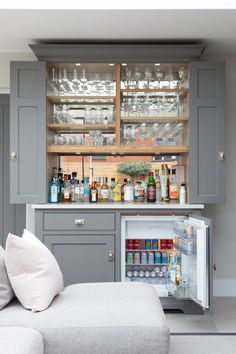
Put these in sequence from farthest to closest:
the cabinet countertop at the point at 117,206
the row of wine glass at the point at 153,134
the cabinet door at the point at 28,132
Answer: the row of wine glass at the point at 153,134 < the cabinet door at the point at 28,132 < the cabinet countertop at the point at 117,206

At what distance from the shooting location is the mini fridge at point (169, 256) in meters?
3.93

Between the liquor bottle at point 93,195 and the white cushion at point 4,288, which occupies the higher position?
the liquor bottle at point 93,195

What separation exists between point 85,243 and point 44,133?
110cm

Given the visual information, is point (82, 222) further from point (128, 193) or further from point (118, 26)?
point (118, 26)

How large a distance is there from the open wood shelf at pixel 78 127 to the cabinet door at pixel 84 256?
106 cm

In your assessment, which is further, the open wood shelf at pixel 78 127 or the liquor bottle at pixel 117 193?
the liquor bottle at pixel 117 193

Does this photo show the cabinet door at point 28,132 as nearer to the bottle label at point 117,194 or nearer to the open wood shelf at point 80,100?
the open wood shelf at point 80,100

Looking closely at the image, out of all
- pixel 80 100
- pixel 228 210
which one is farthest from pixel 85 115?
pixel 228 210

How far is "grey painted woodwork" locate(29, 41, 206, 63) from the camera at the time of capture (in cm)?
453

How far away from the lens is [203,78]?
457 centimetres

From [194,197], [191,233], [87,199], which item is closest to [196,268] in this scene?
[191,233]

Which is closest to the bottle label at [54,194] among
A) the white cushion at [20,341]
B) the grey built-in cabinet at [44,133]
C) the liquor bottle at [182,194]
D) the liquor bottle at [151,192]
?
the grey built-in cabinet at [44,133]

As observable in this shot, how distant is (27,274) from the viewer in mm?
2715
